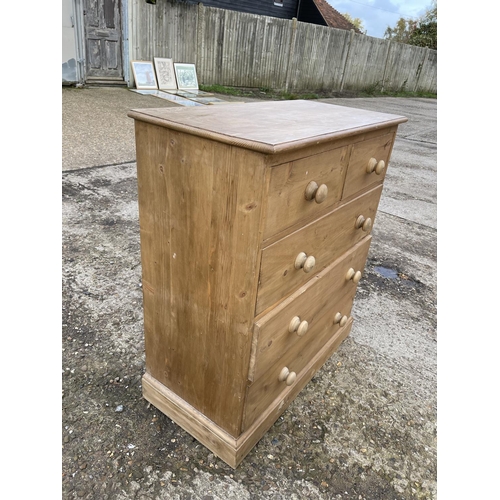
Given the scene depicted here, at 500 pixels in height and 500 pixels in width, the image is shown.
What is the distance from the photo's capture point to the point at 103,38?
7352mm

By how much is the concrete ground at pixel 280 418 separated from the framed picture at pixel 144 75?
571 cm

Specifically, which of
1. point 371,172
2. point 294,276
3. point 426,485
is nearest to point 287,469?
point 426,485

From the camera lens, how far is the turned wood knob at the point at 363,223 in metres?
1.67

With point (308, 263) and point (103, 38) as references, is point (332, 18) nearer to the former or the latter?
point (103, 38)

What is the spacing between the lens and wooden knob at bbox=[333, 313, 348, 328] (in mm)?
1867

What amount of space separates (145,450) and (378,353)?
125 centimetres

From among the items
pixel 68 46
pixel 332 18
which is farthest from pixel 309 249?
pixel 332 18

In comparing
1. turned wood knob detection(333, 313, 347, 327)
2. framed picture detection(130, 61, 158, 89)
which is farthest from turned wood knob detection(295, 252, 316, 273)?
framed picture detection(130, 61, 158, 89)

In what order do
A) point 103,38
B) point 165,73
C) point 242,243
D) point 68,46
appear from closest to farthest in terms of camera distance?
point 242,243 → point 68,46 → point 103,38 → point 165,73

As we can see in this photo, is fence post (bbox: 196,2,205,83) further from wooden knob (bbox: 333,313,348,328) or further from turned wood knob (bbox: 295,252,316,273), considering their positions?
turned wood knob (bbox: 295,252,316,273)

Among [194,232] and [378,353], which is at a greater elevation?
[194,232]

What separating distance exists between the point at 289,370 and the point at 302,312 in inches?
11.4

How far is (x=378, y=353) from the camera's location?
2.07 meters

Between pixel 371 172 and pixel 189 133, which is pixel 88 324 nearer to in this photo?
pixel 189 133
